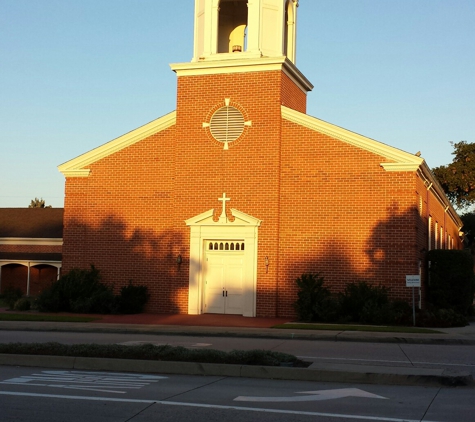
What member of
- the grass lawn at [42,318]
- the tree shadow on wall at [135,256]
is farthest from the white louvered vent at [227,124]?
the grass lawn at [42,318]

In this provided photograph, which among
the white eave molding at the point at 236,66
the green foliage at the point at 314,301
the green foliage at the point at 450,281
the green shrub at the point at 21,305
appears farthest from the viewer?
the green shrub at the point at 21,305

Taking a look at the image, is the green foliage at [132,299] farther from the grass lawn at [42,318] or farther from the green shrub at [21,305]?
the green shrub at [21,305]

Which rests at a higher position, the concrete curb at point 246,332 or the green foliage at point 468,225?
the green foliage at point 468,225

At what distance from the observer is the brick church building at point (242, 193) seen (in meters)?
23.9

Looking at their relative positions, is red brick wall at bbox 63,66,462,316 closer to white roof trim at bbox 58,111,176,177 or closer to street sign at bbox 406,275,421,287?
white roof trim at bbox 58,111,176,177

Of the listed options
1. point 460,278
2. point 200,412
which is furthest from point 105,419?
point 460,278

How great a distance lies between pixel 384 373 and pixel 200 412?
12.8 feet

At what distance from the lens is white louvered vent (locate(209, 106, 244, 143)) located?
83.6 ft

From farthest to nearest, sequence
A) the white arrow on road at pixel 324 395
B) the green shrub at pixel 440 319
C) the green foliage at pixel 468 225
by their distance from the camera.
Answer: the green foliage at pixel 468 225 < the green shrub at pixel 440 319 < the white arrow on road at pixel 324 395

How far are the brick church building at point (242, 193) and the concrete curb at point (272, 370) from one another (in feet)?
40.0

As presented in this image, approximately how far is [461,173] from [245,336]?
1886 inches

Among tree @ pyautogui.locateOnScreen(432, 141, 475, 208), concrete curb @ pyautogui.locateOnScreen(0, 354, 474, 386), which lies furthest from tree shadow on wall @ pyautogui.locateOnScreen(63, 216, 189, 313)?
→ tree @ pyautogui.locateOnScreen(432, 141, 475, 208)

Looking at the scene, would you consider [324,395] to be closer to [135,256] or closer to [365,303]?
[365,303]

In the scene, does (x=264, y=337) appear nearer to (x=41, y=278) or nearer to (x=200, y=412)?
(x=200, y=412)
